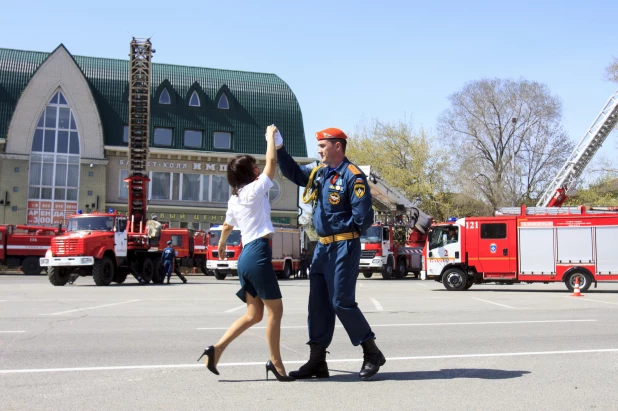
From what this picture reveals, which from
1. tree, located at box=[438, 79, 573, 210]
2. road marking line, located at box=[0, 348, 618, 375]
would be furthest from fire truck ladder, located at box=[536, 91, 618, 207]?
road marking line, located at box=[0, 348, 618, 375]

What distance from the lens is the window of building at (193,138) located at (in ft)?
173

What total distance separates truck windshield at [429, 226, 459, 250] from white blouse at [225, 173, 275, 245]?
64.4 feet

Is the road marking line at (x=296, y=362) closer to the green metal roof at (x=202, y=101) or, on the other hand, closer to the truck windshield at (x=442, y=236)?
the truck windshield at (x=442, y=236)

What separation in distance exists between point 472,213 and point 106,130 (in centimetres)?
2660

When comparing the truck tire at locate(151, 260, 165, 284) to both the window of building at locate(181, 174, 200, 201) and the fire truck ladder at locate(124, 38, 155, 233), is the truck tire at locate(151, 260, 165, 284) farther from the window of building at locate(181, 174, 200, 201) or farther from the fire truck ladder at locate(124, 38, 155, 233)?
the window of building at locate(181, 174, 200, 201)

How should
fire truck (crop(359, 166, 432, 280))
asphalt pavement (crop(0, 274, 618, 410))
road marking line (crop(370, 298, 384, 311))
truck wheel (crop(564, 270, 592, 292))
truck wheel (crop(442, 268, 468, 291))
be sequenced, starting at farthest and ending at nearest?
fire truck (crop(359, 166, 432, 280)) → truck wheel (crop(442, 268, 468, 291)) → truck wheel (crop(564, 270, 592, 292)) → road marking line (crop(370, 298, 384, 311)) → asphalt pavement (crop(0, 274, 618, 410))

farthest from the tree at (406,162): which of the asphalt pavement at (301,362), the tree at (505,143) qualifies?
the asphalt pavement at (301,362)

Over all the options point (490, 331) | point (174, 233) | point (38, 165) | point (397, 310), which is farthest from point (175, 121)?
point (490, 331)

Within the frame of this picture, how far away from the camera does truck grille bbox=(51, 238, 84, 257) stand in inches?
930

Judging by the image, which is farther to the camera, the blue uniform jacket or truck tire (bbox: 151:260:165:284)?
truck tire (bbox: 151:260:165:284)

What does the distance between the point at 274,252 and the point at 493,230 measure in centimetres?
1430

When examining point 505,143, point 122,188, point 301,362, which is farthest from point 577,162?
point 301,362

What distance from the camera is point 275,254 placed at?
119ft

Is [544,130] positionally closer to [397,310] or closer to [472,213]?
[472,213]
